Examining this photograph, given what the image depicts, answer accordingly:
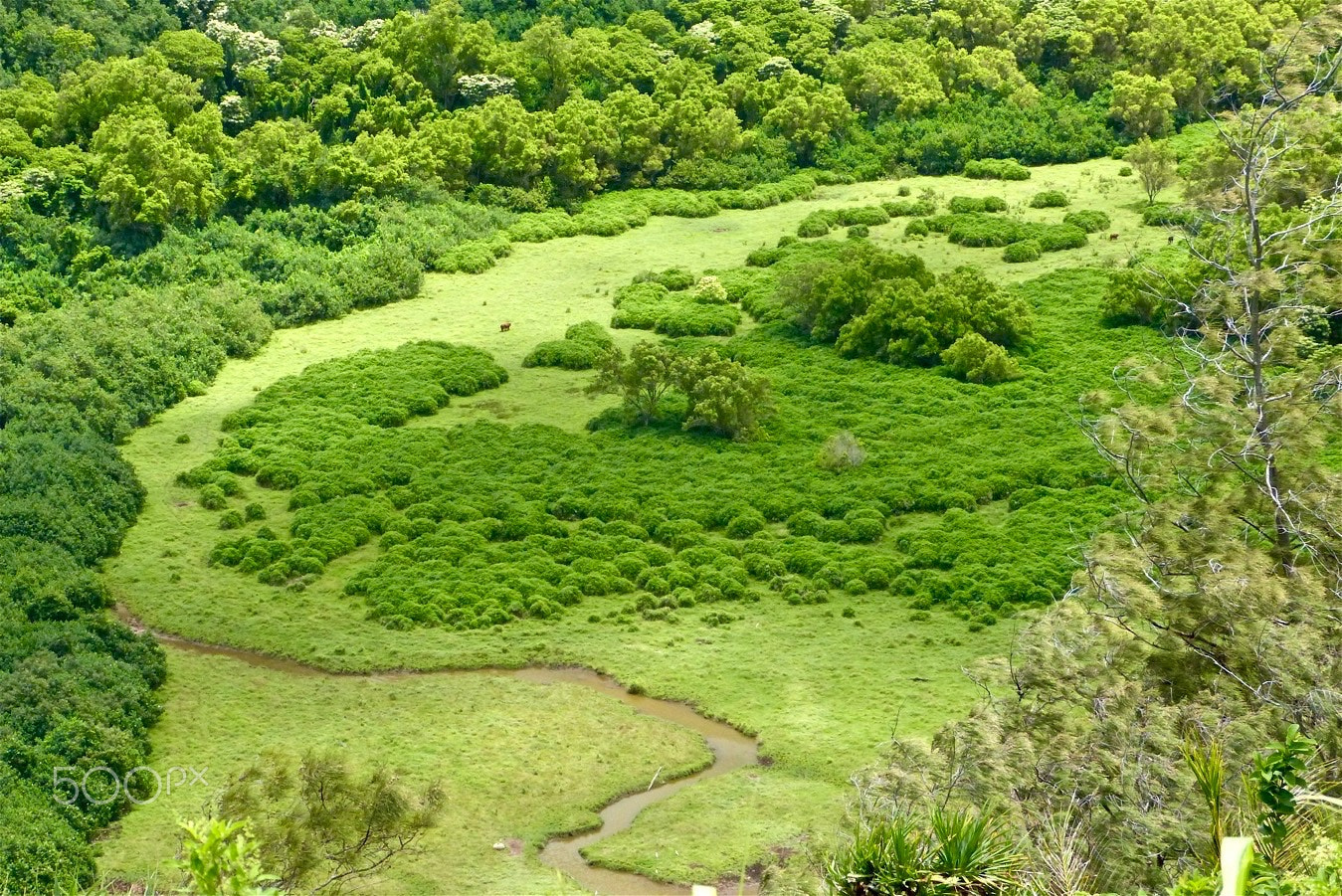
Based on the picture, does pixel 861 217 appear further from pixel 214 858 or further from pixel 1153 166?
pixel 214 858

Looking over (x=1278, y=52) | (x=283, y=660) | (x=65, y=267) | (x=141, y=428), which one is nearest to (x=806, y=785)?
(x=283, y=660)

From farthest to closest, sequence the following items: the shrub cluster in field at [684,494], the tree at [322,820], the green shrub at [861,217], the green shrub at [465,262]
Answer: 1. the green shrub at [861,217]
2. the green shrub at [465,262]
3. the shrub cluster in field at [684,494]
4. the tree at [322,820]

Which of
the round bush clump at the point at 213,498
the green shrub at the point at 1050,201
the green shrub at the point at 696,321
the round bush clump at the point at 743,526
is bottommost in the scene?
the round bush clump at the point at 213,498

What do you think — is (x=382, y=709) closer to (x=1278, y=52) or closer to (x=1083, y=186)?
(x=1278, y=52)

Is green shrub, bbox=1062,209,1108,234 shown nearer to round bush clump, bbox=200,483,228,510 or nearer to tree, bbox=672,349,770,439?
tree, bbox=672,349,770,439

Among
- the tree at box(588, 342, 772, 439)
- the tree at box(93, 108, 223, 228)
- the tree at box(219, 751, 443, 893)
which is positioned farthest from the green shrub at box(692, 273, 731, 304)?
the tree at box(219, 751, 443, 893)

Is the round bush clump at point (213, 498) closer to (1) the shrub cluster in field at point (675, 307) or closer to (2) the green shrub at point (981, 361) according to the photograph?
(1) the shrub cluster in field at point (675, 307)

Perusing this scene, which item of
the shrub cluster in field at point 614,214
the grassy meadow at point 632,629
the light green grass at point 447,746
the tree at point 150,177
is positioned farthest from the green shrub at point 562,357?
the light green grass at point 447,746
